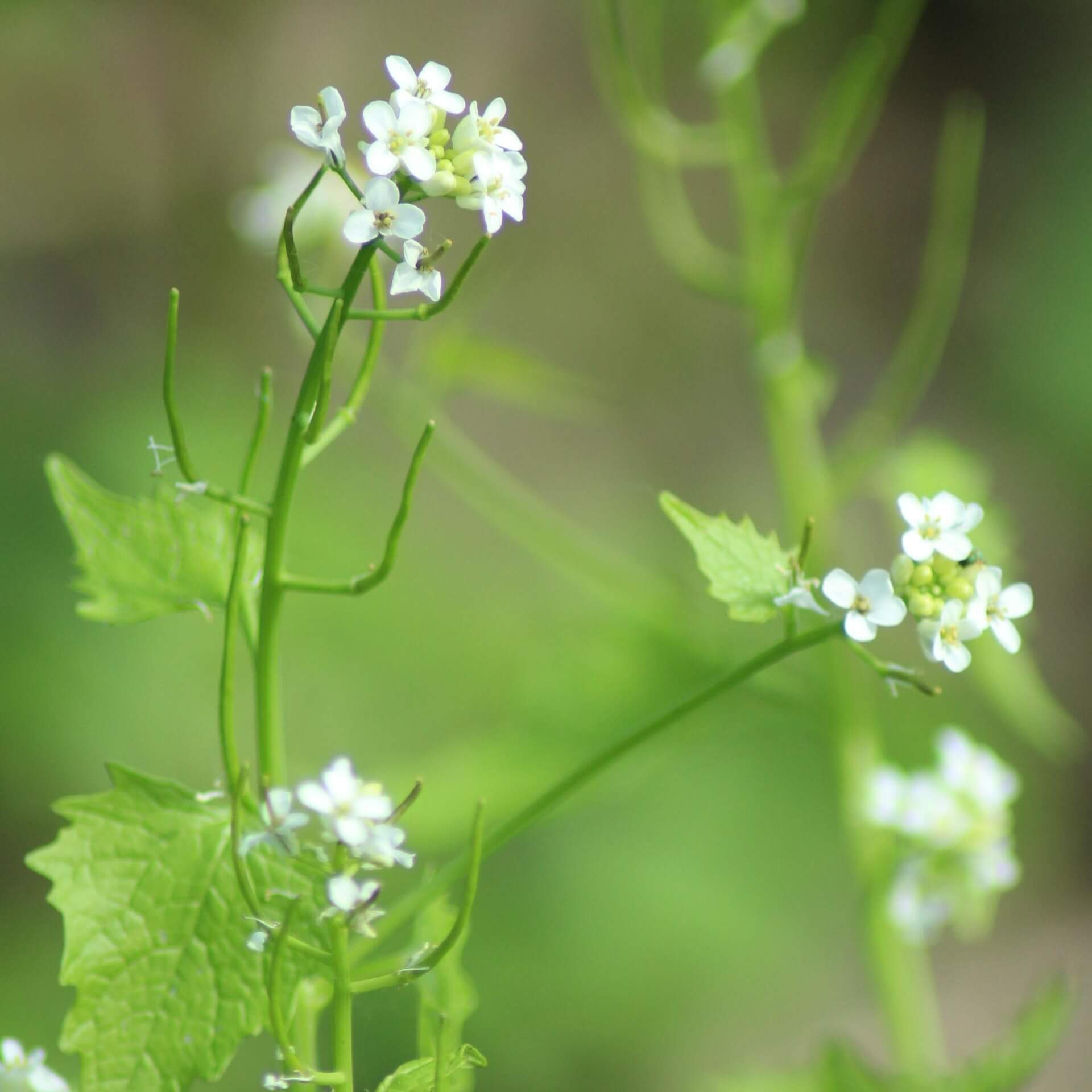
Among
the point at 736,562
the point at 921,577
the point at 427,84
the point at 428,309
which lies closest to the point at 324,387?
the point at 428,309

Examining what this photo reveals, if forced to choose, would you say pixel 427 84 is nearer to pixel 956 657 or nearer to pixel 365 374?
pixel 365 374

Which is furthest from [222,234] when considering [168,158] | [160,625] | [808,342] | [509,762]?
[509,762]

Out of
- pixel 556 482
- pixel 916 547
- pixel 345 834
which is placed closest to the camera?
pixel 345 834

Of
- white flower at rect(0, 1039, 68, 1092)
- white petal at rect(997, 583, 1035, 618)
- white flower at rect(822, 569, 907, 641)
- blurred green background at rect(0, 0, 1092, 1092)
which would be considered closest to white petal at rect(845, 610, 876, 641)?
white flower at rect(822, 569, 907, 641)

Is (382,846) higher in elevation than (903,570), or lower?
lower

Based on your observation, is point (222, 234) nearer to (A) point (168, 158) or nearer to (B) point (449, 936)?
(A) point (168, 158)

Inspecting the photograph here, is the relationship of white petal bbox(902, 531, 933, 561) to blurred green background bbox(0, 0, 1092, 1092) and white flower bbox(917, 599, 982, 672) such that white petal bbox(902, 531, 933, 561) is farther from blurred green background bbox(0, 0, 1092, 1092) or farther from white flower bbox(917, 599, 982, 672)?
blurred green background bbox(0, 0, 1092, 1092)
